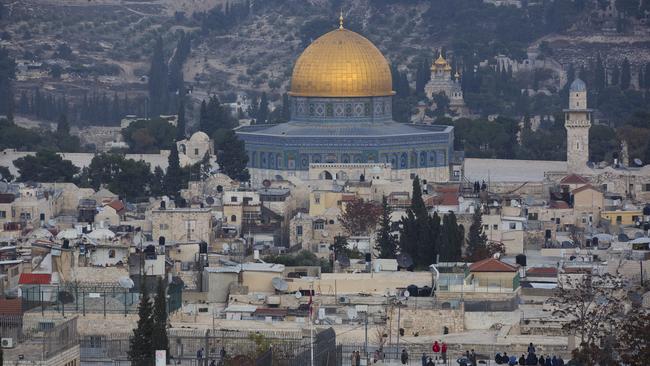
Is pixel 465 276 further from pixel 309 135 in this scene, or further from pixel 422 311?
pixel 309 135

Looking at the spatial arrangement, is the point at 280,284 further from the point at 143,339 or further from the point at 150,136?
the point at 150,136

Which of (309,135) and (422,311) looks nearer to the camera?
(422,311)

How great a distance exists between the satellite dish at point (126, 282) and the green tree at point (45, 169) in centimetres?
2493

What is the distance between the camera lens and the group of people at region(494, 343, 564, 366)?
47.7 metres

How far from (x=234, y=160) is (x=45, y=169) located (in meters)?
4.41

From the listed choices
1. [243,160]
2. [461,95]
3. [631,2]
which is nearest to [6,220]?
[243,160]

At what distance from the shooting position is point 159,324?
152 feet

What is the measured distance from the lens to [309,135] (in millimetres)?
83312

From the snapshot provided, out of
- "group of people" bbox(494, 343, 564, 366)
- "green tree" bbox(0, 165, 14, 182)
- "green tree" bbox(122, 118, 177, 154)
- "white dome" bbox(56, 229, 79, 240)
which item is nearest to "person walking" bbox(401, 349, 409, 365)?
"group of people" bbox(494, 343, 564, 366)

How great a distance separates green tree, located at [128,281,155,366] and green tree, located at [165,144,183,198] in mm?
28609

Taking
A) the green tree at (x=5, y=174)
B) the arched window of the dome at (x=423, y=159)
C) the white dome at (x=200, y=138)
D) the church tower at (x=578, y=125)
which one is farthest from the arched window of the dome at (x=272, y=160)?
the church tower at (x=578, y=125)

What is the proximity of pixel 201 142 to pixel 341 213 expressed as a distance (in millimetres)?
18385

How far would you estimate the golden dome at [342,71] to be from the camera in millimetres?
84625

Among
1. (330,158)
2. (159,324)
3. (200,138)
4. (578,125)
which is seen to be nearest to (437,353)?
(159,324)
